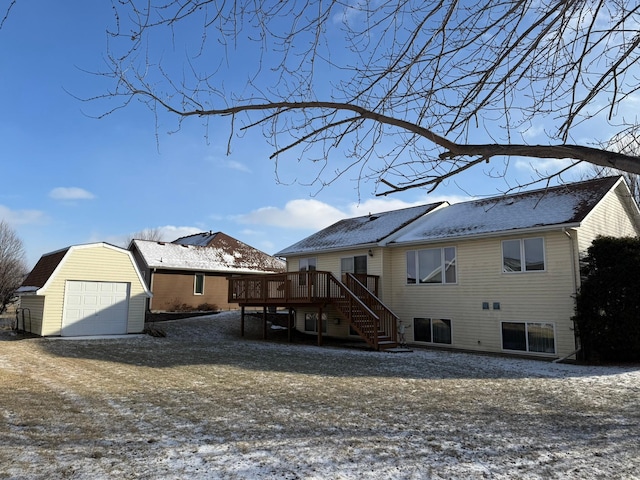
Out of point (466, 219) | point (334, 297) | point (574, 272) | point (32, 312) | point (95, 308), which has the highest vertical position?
point (466, 219)

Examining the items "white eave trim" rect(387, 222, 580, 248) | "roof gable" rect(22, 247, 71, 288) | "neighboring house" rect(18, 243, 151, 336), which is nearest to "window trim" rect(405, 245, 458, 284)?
"white eave trim" rect(387, 222, 580, 248)

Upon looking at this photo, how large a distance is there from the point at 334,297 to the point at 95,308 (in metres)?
9.25

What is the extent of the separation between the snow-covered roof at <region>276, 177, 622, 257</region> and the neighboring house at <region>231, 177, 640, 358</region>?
0.20 feet

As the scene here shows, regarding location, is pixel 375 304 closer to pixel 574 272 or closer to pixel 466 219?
pixel 466 219

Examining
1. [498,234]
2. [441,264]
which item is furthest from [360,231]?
[498,234]

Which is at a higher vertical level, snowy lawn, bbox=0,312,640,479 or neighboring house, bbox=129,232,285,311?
neighboring house, bbox=129,232,285,311

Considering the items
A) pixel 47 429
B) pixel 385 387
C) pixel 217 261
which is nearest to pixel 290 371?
pixel 385 387

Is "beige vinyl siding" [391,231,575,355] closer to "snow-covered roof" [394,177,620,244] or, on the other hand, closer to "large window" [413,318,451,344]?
"large window" [413,318,451,344]

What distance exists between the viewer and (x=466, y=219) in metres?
Answer: 16.3

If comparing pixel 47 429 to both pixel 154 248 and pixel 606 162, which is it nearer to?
pixel 606 162

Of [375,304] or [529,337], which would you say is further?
[375,304]

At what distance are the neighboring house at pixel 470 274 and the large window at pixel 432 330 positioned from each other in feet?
0.12

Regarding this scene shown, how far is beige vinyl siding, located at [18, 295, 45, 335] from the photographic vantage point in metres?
16.5

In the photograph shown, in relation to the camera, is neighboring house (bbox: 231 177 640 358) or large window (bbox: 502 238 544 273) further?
large window (bbox: 502 238 544 273)
